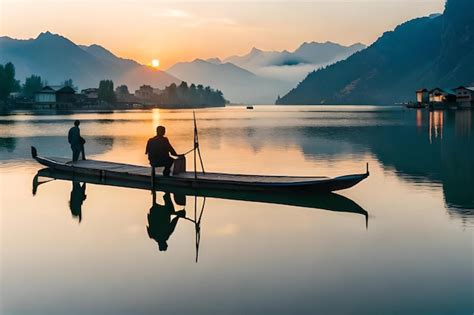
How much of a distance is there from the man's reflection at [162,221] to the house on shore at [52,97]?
171 metres

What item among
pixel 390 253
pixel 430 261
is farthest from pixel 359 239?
pixel 430 261

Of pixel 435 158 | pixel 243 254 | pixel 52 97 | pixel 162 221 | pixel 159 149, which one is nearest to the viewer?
pixel 243 254

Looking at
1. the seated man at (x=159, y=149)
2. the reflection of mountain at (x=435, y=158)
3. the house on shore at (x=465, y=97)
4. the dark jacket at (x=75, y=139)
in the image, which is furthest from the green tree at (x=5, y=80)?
the seated man at (x=159, y=149)

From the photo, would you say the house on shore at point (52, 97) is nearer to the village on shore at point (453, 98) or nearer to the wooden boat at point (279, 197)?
the village on shore at point (453, 98)

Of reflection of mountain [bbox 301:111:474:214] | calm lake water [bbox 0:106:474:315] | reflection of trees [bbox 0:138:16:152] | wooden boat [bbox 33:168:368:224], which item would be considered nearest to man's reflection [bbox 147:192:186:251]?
calm lake water [bbox 0:106:474:315]

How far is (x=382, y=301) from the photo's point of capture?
11133 mm

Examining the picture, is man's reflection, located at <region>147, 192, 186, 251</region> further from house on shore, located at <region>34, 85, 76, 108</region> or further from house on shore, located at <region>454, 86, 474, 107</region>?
house on shore, located at <region>34, 85, 76, 108</region>

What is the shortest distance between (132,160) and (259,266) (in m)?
26.8

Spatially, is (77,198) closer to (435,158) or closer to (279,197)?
(279,197)

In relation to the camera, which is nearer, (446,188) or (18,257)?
(18,257)

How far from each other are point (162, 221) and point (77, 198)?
615 centimetres

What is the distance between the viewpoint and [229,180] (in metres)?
23.3

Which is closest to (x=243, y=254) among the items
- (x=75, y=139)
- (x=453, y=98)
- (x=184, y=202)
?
(x=184, y=202)

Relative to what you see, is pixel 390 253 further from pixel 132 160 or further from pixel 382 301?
pixel 132 160
